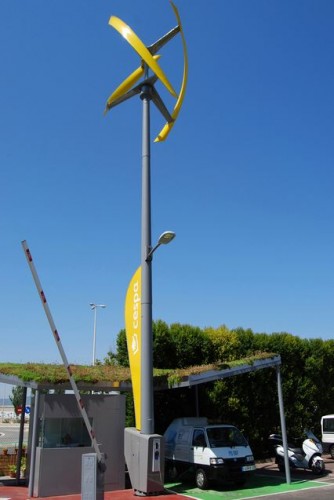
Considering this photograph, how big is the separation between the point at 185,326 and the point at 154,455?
9352mm

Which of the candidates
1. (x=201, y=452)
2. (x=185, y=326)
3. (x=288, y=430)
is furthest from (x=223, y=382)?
(x=201, y=452)

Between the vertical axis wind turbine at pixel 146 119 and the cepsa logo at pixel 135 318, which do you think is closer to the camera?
the vertical axis wind turbine at pixel 146 119

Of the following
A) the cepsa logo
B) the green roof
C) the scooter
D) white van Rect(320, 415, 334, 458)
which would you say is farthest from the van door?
white van Rect(320, 415, 334, 458)

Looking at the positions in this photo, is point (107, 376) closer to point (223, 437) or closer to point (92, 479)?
point (223, 437)

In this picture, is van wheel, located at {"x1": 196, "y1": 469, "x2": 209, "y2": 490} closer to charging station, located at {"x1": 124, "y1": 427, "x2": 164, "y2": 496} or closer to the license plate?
the license plate

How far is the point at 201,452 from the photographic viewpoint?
14.0 m

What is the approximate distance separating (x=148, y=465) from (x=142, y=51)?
37.6 feet

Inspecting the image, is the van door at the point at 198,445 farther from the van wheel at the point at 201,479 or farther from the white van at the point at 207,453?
the van wheel at the point at 201,479

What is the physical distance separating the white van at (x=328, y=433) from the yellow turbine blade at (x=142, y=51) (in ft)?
55.6

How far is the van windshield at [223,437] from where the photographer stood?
14148mm

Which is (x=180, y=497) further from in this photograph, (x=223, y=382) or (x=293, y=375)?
(x=293, y=375)

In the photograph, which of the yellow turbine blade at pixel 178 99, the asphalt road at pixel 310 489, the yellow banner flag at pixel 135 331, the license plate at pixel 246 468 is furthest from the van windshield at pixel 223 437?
the yellow turbine blade at pixel 178 99

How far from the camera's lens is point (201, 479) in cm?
1375

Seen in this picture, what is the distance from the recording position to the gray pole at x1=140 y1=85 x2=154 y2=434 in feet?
41.1
